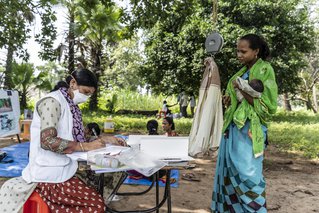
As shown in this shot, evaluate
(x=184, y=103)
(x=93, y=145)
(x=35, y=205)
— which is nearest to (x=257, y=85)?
(x=93, y=145)

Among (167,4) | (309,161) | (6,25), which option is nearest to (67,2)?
(6,25)

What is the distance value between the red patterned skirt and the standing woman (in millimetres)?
1024

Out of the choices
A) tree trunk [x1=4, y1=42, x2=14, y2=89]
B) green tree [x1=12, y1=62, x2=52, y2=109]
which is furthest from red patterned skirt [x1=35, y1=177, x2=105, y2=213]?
green tree [x1=12, y1=62, x2=52, y2=109]

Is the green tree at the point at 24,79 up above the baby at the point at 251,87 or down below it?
above

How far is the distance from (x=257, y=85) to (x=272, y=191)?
259cm

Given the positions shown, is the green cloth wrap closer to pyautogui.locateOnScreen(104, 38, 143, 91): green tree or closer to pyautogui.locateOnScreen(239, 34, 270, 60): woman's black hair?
pyautogui.locateOnScreen(239, 34, 270, 60): woman's black hair

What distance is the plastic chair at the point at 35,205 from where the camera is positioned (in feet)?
6.41

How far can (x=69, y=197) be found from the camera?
6.43ft

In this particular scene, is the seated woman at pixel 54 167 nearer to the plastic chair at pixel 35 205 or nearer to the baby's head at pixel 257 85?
the plastic chair at pixel 35 205

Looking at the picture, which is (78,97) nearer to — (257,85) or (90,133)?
(257,85)

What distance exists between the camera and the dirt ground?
3672 mm

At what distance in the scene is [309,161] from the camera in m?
6.65

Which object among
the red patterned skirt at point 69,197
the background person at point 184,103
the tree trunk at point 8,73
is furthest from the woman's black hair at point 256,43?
the background person at point 184,103

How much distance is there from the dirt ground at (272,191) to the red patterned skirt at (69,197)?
3.27 feet
